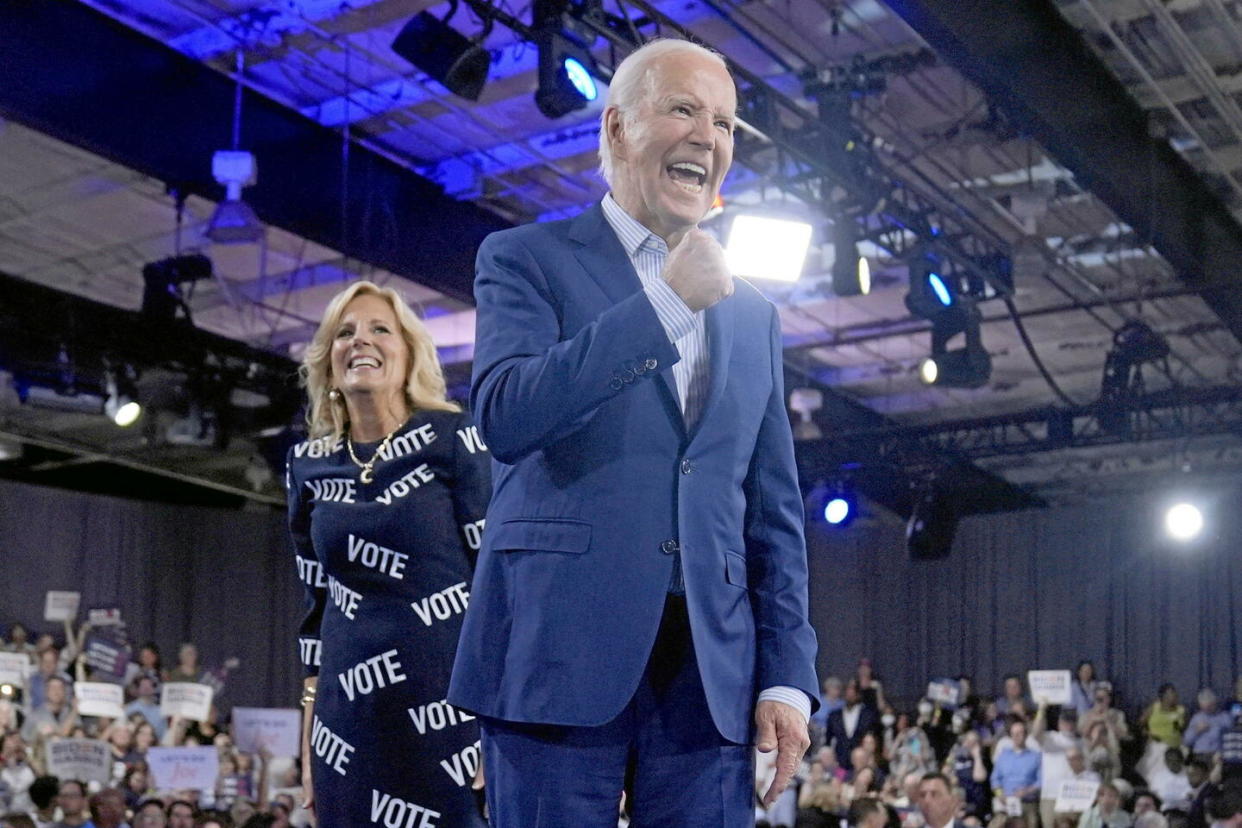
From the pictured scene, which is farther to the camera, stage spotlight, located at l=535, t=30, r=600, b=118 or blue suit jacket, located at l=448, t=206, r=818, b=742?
stage spotlight, located at l=535, t=30, r=600, b=118

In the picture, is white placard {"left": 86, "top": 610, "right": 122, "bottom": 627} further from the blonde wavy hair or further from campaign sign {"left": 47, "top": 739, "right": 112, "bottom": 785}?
the blonde wavy hair

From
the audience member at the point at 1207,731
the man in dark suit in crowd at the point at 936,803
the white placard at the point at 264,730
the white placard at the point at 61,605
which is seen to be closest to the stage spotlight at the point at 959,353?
the man in dark suit in crowd at the point at 936,803

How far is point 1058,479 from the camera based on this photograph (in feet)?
57.9

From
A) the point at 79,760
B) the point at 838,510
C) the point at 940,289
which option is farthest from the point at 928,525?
the point at 79,760

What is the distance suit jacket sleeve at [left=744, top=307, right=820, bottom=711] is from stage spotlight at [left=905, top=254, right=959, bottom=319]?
8099 millimetres

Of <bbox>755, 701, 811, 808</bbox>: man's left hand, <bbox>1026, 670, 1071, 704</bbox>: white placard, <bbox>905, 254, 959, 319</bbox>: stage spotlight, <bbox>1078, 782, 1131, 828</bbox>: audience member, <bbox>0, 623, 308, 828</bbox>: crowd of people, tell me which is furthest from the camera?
<bbox>1026, 670, 1071, 704</bbox>: white placard

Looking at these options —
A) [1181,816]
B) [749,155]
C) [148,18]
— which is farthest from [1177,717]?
[148,18]

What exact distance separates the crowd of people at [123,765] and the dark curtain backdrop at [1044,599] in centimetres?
770

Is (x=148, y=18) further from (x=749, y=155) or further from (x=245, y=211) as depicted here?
(x=749, y=155)

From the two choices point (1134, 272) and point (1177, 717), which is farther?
point (1177, 717)

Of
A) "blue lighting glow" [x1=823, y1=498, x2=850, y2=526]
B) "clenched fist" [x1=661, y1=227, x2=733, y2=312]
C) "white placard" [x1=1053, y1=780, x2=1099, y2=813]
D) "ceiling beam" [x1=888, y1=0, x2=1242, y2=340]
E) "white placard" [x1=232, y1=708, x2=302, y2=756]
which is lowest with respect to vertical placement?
"white placard" [x1=1053, y1=780, x2=1099, y2=813]

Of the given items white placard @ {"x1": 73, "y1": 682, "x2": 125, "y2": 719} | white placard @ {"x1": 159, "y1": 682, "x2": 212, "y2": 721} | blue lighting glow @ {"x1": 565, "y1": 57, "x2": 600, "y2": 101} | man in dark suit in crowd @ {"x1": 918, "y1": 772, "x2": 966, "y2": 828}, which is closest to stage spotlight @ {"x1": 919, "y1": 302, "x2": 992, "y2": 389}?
man in dark suit in crowd @ {"x1": 918, "y1": 772, "x2": 966, "y2": 828}

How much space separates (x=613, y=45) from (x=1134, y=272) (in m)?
5.99

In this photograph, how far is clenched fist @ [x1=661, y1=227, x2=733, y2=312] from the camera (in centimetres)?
149
